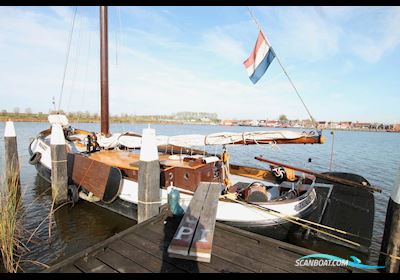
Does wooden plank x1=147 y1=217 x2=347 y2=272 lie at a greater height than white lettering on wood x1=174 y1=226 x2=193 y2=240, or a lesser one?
lesser

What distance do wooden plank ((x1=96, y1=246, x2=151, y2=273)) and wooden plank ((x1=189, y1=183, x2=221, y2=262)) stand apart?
73 centimetres

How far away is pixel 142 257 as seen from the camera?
3387 millimetres

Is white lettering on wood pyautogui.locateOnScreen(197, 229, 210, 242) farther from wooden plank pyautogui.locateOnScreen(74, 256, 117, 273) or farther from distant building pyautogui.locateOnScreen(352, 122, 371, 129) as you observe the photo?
distant building pyautogui.locateOnScreen(352, 122, 371, 129)

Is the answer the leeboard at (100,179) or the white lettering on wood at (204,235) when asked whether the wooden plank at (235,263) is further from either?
the leeboard at (100,179)

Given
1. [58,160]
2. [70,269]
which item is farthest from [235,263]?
[58,160]

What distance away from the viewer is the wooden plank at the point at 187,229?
327 centimetres

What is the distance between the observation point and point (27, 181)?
39.1ft

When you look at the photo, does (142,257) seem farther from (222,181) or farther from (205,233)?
(222,181)

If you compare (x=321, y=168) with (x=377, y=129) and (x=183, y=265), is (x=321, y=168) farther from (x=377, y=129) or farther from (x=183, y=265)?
(x=377, y=129)

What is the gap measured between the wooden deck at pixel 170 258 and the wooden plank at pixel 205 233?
16cm

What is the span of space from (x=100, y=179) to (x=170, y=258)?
4737mm

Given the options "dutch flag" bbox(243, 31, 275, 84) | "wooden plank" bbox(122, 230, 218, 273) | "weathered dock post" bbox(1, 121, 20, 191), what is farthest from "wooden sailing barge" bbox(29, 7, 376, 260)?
"weathered dock post" bbox(1, 121, 20, 191)

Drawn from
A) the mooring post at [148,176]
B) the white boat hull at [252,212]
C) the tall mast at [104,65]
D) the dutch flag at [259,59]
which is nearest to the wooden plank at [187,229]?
the white boat hull at [252,212]

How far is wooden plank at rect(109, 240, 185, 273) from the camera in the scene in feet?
10.3
